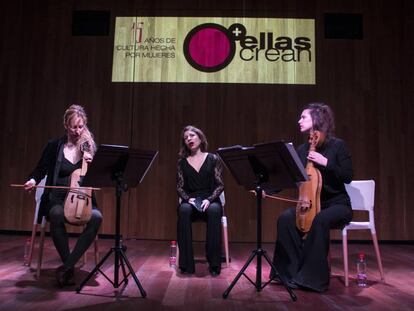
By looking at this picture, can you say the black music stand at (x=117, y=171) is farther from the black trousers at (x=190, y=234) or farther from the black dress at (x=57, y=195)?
the black trousers at (x=190, y=234)

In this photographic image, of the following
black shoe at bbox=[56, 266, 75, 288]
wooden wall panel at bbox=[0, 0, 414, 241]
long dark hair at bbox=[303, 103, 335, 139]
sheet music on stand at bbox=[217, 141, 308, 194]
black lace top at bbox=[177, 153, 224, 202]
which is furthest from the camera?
wooden wall panel at bbox=[0, 0, 414, 241]

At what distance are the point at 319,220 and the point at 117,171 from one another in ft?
4.73

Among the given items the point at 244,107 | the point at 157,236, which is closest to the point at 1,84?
the point at 157,236

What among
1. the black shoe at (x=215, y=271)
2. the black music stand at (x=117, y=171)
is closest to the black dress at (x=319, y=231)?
the black shoe at (x=215, y=271)

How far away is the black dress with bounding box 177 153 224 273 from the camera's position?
3.52m

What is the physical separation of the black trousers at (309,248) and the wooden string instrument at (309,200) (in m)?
0.04

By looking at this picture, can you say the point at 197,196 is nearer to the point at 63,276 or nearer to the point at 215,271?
the point at 215,271

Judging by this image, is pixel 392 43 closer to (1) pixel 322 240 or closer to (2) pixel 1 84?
(1) pixel 322 240

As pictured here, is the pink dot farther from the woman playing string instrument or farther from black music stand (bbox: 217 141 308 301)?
black music stand (bbox: 217 141 308 301)

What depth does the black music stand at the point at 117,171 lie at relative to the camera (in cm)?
266

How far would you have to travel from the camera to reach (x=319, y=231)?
2.98 metres

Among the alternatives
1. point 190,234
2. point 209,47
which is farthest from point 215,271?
point 209,47

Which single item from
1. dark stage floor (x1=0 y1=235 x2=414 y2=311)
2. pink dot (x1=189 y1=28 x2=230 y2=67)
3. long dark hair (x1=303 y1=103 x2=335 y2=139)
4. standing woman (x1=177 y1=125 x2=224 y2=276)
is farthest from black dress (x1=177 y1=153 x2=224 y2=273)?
pink dot (x1=189 y1=28 x2=230 y2=67)

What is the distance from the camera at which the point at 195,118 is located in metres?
5.74
